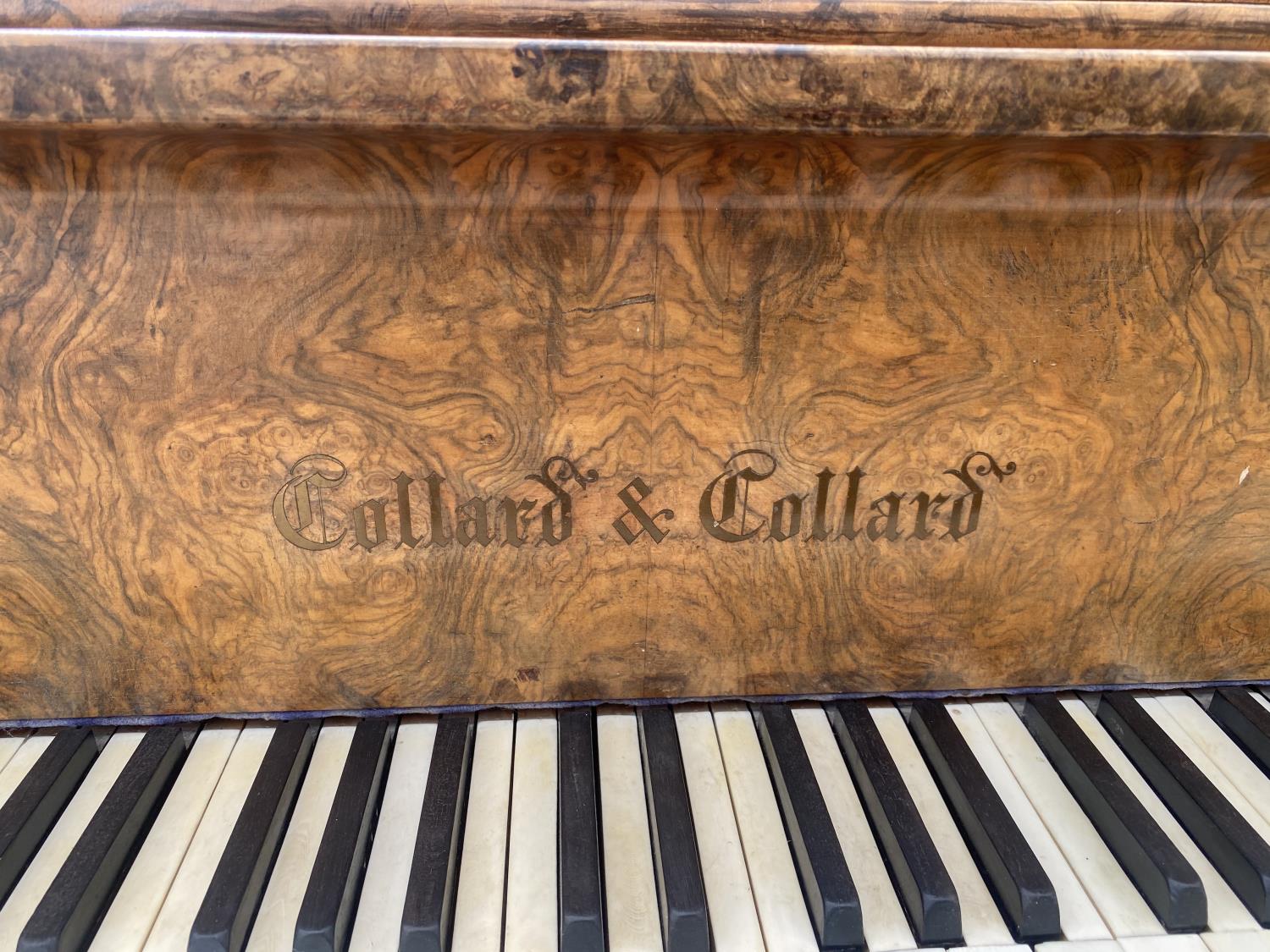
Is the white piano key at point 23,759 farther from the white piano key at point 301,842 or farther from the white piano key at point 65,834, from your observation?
the white piano key at point 301,842

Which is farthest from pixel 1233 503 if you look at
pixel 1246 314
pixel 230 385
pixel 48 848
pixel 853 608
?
pixel 48 848

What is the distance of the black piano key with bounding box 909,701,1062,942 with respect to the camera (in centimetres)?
91

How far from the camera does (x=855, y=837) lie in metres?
1.01

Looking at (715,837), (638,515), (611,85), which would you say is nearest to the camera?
(611,85)

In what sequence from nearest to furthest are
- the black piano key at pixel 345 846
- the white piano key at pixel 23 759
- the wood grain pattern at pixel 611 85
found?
the wood grain pattern at pixel 611 85 → the black piano key at pixel 345 846 → the white piano key at pixel 23 759

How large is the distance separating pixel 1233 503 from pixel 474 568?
106 cm

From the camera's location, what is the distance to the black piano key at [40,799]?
954mm

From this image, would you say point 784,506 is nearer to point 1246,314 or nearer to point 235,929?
point 1246,314

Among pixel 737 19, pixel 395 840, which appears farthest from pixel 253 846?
pixel 737 19

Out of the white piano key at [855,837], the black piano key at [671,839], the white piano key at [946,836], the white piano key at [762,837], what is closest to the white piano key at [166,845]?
the black piano key at [671,839]

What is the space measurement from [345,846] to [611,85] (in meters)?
0.87

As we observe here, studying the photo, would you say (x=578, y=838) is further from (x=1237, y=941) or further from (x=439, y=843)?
(x=1237, y=941)

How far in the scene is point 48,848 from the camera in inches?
38.7

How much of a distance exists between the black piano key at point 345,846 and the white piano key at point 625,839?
0.93ft
